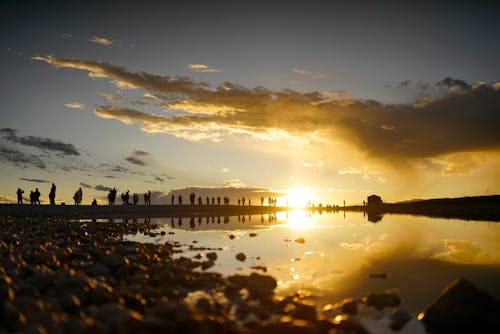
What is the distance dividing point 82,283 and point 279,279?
254 inches

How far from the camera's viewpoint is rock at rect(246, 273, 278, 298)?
35.9 ft

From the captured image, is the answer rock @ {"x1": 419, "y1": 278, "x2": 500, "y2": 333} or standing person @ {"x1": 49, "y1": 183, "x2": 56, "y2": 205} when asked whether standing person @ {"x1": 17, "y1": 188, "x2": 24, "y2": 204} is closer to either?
standing person @ {"x1": 49, "y1": 183, "x2": 56, "y2": 205}

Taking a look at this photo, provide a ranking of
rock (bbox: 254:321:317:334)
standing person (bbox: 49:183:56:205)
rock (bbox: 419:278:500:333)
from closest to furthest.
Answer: rock (bbox: 254:321:317:334), rock (bbox: 419:278:500:333), standing person (bbox: 49:183:56:205)

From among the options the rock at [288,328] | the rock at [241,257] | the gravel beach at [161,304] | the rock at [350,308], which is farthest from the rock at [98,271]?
the rock at [350,308]

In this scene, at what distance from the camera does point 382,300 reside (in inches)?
399

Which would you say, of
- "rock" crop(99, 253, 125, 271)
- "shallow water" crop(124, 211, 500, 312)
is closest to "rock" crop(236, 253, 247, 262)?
"shallow water" crop(124, 211, 500, 312)

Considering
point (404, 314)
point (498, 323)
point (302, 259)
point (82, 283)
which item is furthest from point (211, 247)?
point (498, 323)

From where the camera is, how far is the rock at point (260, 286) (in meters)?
10.9

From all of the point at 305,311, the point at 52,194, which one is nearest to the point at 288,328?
the point at 305,311

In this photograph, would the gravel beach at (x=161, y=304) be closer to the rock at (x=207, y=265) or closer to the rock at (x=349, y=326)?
the rock at (x=349, y=326)

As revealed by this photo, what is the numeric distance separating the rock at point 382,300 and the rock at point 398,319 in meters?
0.83

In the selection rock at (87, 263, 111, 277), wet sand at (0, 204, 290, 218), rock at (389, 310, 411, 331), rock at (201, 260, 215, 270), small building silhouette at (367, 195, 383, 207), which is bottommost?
rock at (389, 310, 411, 331)

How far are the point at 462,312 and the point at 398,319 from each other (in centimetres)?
139

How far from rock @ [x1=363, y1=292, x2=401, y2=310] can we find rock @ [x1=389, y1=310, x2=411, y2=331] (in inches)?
32.6
